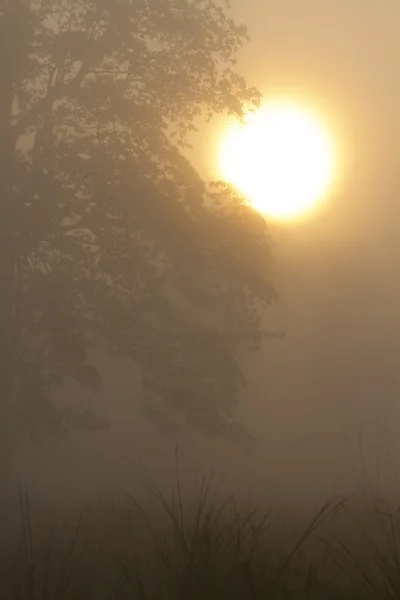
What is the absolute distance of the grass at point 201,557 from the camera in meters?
1.62

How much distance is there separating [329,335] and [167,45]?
1631 mm

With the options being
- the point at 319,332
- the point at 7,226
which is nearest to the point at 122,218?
Result: the point at 7,226

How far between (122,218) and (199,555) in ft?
5.79

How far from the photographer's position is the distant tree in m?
2.81

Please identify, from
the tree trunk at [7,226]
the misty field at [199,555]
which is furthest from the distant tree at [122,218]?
the misty field at [199,555]

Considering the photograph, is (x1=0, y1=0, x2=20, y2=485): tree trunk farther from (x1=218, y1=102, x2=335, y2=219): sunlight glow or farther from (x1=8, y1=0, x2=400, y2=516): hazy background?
(x1=218, y1=102, x2=335, y2=219): sunlight glow

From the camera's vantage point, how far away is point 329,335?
3014 millimetres

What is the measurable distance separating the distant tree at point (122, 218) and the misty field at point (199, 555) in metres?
0.47

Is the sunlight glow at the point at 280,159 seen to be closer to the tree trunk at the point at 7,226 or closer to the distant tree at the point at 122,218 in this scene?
the distant tree at the point at 122,218

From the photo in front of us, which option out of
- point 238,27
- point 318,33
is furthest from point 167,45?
point 318,33

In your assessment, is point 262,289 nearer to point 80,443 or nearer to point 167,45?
point 80,443

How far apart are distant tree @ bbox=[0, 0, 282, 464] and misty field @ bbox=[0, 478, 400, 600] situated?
466mm

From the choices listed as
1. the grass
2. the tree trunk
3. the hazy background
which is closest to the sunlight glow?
the hazy background

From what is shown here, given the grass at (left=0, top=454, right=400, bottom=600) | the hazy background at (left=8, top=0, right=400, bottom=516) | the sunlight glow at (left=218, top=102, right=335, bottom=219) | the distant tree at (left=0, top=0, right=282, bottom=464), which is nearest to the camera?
the grass at (left=0, top=454, right=400, bottom=600)
